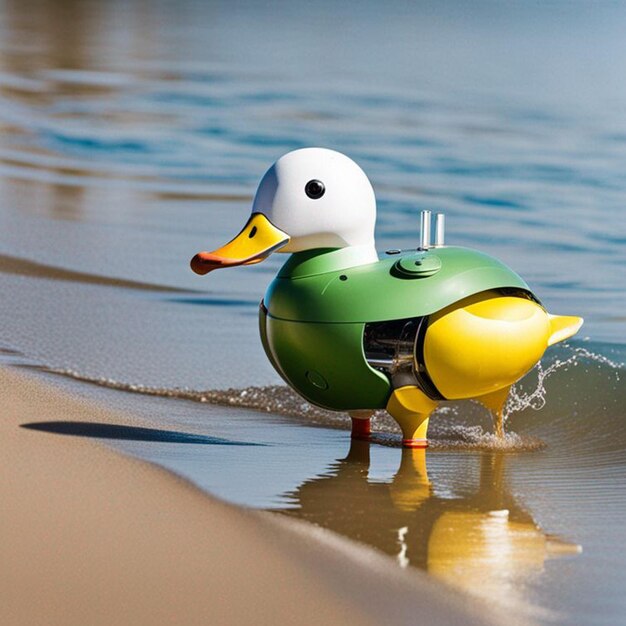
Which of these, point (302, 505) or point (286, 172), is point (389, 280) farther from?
point (302, 505)

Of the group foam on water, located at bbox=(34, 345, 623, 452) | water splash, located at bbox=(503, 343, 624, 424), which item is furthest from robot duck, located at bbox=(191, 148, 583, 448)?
water splash, located at bbox=(503, 343, 624, 424)

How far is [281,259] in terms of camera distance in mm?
9383

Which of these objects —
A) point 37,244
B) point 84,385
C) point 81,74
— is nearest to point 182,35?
point 81,74

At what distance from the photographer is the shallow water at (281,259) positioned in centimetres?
484

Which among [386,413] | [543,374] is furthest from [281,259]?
[386,413]

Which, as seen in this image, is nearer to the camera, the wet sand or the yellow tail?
the wet sand

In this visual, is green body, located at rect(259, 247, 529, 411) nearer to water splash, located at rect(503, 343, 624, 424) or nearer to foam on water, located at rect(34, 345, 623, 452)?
foam on water, located at rect(34, 345, 623, 452)

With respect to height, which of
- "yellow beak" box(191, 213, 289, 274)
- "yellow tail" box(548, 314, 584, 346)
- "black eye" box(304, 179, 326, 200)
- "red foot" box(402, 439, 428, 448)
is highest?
"black eye" box(304, 179, 326, 200)

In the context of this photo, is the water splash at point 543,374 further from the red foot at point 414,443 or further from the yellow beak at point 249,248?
the yellow beak at point 249,248

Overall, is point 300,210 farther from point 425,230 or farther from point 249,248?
point 425,230

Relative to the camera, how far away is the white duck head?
17.7 ft

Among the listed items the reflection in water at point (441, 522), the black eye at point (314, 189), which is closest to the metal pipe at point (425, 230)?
the black eye at point (314, 189)

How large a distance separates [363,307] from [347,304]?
A: 6 cm

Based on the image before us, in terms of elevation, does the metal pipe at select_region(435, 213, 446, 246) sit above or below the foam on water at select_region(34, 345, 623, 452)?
above
